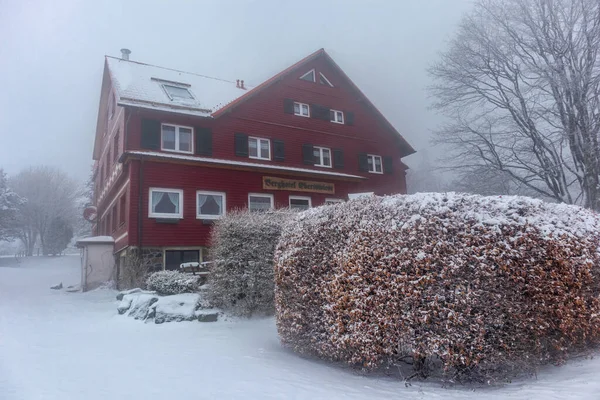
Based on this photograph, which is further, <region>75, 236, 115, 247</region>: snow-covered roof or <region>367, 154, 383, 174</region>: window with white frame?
<region>367, 154, 383, 174</region>: window with white frame

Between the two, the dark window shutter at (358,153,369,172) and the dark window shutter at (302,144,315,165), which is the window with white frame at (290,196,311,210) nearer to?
the dark window shutter at (302,144,315,165)

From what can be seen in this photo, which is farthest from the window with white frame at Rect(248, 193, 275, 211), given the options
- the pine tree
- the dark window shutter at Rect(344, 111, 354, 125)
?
the pine tree

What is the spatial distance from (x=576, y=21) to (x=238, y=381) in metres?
17.2

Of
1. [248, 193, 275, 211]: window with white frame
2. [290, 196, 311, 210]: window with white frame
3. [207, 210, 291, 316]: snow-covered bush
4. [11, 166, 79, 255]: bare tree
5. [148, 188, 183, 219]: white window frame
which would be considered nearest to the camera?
[207, 210, 291, 316]: snow-covered bush

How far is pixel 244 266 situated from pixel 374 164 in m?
17.9

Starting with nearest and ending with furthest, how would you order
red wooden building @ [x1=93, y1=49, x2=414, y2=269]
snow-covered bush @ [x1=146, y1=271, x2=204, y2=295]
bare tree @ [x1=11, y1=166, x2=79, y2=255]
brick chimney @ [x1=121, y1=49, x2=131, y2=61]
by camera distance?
snow-covered bush @ [x1=146, y1=271, x2=204, y2=295] → red wooden building @ [x1=93, y1=49, x2=414, y2=269] → brick chimney @ [x1=121, y1=49, x2=131, y2=61] → bare tree @ [x1=11, y1=166, x2=79, y2=255]

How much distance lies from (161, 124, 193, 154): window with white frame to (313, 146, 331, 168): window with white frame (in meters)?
7.45

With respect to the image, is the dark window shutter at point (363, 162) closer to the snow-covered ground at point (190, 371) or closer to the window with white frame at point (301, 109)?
the window with white frame at point (301, 109)

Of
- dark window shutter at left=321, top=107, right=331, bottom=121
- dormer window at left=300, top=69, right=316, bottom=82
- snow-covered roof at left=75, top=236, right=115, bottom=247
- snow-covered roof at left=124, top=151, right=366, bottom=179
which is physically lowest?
snow-covered roof at left=75, top=236, right=115, bottom=247

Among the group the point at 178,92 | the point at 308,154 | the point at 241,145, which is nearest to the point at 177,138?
the point at 241,145

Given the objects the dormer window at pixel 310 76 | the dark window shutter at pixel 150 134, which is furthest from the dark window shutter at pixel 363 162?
the dark window shutter at pixel 150 134

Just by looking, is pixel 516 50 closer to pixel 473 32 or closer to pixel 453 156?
pixel 473 32

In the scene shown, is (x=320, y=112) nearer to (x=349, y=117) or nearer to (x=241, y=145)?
(x=349, y=117)

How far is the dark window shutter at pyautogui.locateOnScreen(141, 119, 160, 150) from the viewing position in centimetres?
1802
